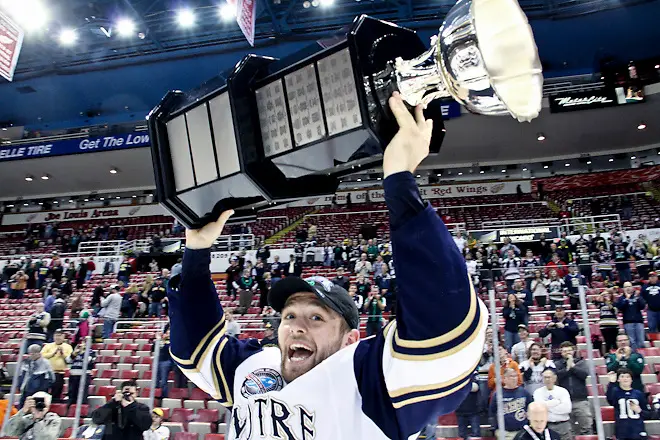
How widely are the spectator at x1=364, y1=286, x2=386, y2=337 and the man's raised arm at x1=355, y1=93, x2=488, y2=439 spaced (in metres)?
1.41

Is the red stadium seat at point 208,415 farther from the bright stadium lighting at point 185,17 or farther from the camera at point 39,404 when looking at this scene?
the bright stadium lighting at point 185,17

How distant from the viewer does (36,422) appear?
550 centimetres

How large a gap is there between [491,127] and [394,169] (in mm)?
18576

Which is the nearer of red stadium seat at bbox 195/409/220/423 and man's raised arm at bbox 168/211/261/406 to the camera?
man's raised arm at bbox 168/211/261/406

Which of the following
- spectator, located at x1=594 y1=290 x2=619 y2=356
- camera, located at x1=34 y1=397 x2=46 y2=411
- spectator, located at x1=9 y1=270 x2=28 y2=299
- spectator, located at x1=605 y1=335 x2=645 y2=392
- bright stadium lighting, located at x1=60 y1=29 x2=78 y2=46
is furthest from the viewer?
bright stadium lighting, located at x1=60 y1=29 x2=78 y2=46

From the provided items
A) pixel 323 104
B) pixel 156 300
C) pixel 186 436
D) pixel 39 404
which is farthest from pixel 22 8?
pixel 323 104

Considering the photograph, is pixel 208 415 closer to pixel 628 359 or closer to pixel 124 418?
pixel 124 418

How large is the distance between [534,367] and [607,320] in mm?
859

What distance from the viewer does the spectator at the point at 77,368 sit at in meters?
5.56

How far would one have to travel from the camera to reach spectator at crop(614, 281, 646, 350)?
4.79m

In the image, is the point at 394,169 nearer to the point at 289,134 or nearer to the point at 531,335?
the point at 289,134

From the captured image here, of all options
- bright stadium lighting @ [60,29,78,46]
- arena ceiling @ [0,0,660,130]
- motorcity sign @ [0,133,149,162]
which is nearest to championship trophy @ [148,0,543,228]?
arena ceiling @ [0,0,660,130]

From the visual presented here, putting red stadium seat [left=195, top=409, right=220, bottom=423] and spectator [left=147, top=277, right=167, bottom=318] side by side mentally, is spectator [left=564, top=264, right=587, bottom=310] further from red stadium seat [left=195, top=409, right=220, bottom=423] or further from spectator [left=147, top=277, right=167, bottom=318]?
spectator [left=147, top=277, right=167, bottom=318]

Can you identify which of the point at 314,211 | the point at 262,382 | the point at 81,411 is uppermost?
the point at 314,211
